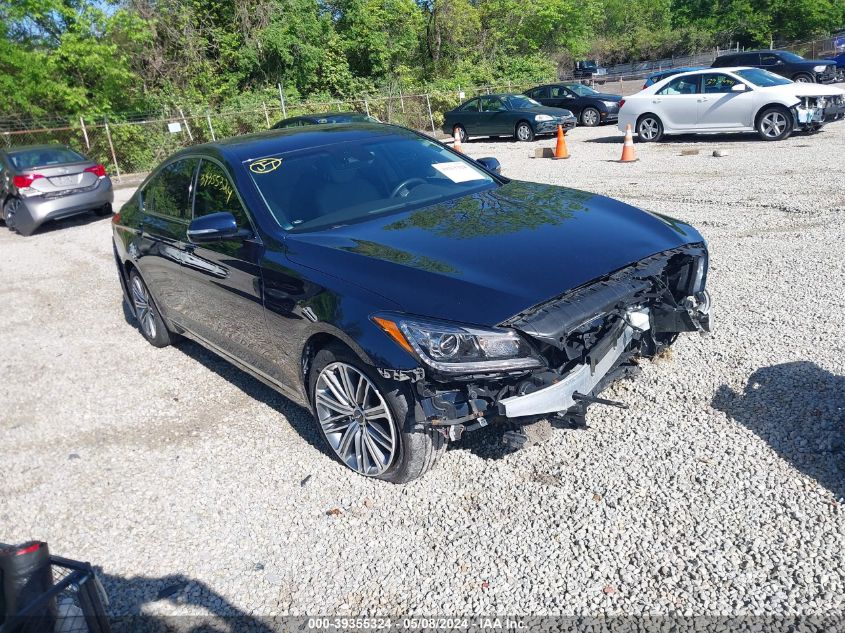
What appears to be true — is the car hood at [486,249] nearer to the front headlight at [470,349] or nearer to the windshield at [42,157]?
the front headlight at [470,349]

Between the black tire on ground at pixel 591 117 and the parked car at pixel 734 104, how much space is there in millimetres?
6288

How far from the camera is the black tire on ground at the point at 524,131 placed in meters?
20.3

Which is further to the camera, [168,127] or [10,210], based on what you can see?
[168,127]

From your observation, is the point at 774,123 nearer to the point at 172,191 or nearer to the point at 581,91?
the point at 581,91

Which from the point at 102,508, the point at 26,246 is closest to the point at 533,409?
the point at 102,508

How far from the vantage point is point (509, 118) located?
20594 millimetres

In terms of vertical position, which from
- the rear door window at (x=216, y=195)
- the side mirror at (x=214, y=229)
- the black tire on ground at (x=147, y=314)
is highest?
the rear door window at (x=216, y=195)

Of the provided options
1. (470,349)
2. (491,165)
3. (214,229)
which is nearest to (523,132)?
(491,165)

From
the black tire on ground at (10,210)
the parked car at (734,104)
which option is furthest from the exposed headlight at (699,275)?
the black tire on ground at (10,210)

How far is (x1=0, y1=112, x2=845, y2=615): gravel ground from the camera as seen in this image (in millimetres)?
2781

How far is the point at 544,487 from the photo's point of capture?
3393 millimetres

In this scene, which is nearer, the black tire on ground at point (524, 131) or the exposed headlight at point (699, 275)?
the exposed headlight at point (699, 275)

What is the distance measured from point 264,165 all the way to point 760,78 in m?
13.5

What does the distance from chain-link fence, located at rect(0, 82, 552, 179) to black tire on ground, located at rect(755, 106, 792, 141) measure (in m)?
16.4
